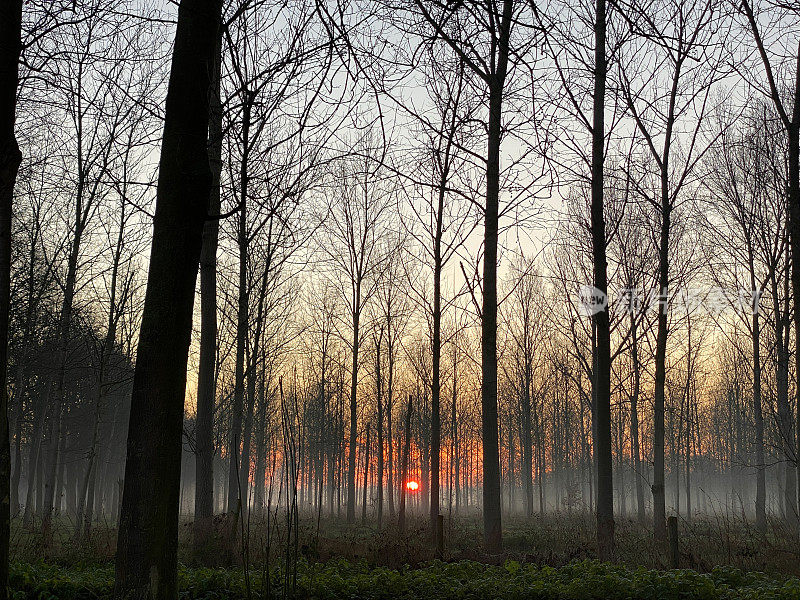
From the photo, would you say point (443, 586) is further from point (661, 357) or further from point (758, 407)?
point (758, 407)

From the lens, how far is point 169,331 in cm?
341

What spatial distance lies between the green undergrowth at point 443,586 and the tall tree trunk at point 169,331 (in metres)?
2.12

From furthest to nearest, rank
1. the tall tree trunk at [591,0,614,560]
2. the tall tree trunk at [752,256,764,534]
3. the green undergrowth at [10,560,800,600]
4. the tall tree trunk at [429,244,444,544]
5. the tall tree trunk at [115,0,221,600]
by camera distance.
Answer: the tall tree trunk at [752,256,764,534] < the tall tree trunk at [429,244,444,544] < the tall tree trunk at [591,0,614,560] < the green undergrowth at [10,560,800,600] < the tall tree trunk at [115,0,221,600]

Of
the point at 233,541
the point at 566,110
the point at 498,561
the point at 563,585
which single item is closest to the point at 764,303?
the point at 566,110

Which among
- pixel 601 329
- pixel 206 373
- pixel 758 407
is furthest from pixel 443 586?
pixel 758 407

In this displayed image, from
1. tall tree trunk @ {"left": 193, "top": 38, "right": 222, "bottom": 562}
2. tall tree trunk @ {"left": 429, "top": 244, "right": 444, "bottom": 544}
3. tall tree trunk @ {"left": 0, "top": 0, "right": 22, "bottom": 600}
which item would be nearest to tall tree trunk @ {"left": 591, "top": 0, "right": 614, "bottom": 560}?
tall tree trunk @ {"left": 429, "top": 244, "right": 444, "bottom": 544}

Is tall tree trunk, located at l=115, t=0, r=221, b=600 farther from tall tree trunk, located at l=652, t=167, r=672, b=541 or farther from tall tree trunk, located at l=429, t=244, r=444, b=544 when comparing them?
tall tree trunk, located at l=429, t=244, r=444, b=544

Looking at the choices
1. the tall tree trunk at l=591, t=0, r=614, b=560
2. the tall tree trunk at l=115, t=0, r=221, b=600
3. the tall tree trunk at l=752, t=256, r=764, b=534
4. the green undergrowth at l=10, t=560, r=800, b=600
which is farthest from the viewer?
the tall tree trunk at l=752, t=256, r=764, b=534

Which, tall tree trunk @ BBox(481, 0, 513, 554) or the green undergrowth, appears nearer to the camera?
the green undergrowth

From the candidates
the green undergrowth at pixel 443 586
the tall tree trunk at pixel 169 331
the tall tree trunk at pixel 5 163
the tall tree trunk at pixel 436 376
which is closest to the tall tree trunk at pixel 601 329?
the green undergrowth at pixel 443 586

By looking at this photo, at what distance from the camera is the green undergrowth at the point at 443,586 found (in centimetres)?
541

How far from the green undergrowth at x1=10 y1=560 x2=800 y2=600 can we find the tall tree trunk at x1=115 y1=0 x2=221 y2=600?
6.96ft

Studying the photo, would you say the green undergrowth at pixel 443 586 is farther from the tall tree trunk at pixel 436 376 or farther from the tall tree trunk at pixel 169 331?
the tall tree trunk at pixel 436 376

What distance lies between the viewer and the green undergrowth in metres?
5.41
